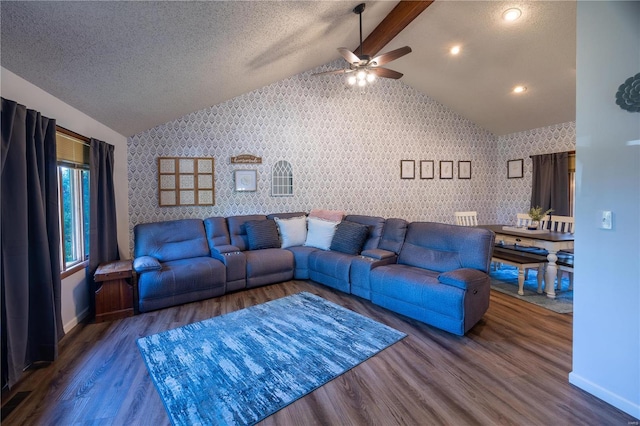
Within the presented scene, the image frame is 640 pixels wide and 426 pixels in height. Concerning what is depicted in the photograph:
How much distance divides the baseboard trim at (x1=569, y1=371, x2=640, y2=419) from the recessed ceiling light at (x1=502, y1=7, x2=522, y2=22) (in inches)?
154

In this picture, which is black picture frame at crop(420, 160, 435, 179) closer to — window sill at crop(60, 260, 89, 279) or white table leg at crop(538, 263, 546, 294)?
white table leg at crop(538, 263, 546, 294)

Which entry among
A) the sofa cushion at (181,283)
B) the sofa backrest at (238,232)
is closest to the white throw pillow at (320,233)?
the sofa backrest at (238,232)

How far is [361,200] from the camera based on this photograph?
5.88 meters

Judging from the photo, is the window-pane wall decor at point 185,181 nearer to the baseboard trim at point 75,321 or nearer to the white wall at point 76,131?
the white wall at point 76,131

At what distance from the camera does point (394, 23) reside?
13.0 ft

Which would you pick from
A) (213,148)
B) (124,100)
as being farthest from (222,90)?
(124,100)

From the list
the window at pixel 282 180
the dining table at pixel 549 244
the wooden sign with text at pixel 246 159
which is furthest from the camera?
the window at pixel 282 180

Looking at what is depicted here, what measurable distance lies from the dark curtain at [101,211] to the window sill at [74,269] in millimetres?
71

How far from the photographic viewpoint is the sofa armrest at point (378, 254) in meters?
3.68

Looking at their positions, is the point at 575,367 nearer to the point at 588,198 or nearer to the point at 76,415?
the point at 588,198

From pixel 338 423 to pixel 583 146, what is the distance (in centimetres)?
233

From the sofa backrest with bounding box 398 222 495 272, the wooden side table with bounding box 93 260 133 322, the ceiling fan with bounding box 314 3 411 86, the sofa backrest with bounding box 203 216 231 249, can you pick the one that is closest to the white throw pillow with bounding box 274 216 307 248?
the sofa backrest with bounding box 203 216 231 249

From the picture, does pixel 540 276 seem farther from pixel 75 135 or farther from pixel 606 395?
pixel 75 135

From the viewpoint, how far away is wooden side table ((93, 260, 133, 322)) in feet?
10.1
